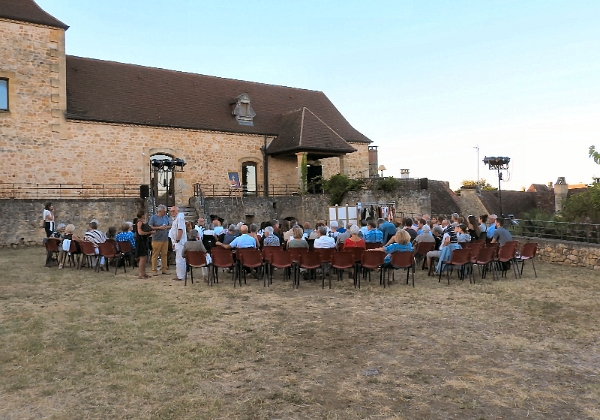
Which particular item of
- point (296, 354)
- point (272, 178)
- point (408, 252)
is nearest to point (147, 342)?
point (296, 354)

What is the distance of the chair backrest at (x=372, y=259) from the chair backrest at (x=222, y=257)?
2527 millimetres

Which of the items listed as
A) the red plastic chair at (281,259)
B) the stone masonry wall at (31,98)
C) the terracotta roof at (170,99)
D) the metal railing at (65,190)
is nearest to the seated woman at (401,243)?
the red plastic chair at (281,259)

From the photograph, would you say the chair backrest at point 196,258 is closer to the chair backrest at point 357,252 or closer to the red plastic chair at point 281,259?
the red plastic chair at point 281,259

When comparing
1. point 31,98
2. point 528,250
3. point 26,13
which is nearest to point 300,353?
point 528,250

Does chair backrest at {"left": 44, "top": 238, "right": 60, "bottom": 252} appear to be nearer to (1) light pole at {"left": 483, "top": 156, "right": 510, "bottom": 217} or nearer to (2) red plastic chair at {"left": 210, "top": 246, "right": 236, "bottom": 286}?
(2) red plastic chair at {"left": 210, "top": 246, "right": 236, "bottom": 286}

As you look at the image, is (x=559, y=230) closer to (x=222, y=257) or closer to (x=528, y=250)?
(x=528, y=250)

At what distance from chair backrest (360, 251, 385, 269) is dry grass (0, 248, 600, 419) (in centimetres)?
54

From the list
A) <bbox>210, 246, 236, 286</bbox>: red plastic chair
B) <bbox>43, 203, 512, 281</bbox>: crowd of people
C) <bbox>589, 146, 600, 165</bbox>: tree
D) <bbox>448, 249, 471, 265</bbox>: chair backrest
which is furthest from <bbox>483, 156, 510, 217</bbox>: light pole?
<bbox>210, 246, 236, 286</bbox>: red plastic chair

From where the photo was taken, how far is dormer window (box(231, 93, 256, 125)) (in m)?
24.2

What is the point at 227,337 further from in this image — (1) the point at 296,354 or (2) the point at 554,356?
(2) the point at 554,356

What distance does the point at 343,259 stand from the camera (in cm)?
848

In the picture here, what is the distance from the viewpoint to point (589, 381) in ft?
13.4

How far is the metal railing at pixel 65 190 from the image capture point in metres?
18.1

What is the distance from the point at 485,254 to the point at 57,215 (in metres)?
15.0
